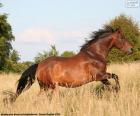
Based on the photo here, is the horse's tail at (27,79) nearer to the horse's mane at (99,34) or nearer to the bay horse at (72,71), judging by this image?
the bay horse at (72,71)

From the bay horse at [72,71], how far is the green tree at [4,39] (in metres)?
22.0

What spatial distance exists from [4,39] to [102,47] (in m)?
22.7

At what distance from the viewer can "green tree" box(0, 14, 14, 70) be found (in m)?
33.2

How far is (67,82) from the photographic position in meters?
10.4

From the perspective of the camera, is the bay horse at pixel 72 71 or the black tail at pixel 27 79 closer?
the bay horse at pixel 72 71

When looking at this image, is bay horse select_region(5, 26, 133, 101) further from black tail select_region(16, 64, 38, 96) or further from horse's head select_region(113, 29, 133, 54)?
horse's head select_region(113, 29, 133, 54)

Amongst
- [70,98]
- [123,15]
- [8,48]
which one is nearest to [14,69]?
[8,48]

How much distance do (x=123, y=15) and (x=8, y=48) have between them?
9.82m

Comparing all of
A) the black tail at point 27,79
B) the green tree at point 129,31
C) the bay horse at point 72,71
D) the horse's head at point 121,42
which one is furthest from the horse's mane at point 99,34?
the green tree at point 129,31

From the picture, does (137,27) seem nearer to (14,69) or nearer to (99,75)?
(14,69)

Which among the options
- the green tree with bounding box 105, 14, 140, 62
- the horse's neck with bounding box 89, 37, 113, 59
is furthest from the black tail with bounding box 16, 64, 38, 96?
the green tree with bounding box 105, 14, 140, 62

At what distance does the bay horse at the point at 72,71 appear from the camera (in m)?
10.4

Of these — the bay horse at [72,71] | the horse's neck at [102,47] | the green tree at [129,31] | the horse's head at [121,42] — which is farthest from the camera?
the green tree at [129,31]

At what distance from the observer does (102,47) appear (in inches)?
442
